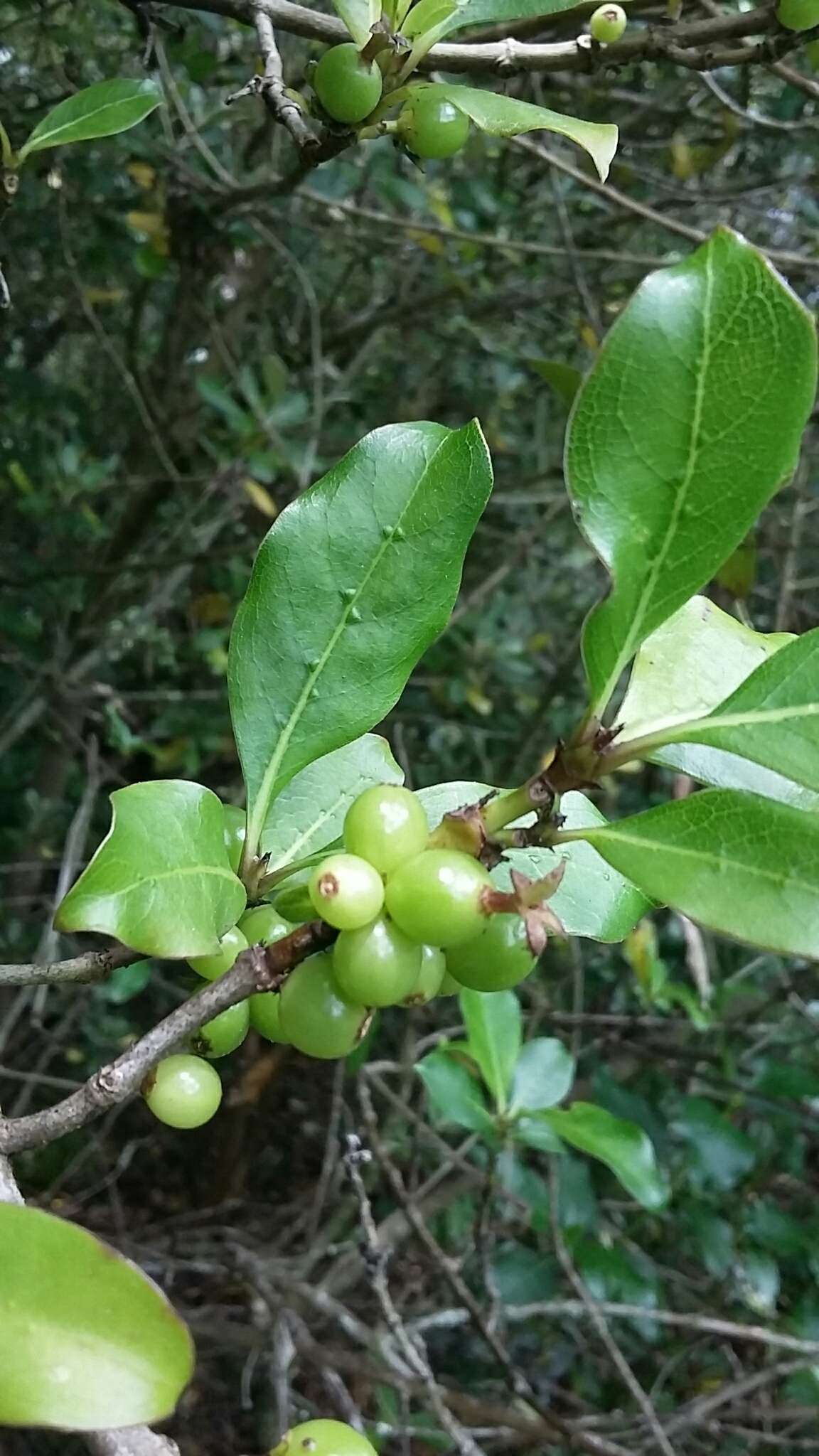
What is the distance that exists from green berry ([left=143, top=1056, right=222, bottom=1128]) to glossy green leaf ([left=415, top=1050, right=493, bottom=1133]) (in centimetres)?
89

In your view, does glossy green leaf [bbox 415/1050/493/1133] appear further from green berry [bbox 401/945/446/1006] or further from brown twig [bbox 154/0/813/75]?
brown twig [bbox 154/0/813/75]

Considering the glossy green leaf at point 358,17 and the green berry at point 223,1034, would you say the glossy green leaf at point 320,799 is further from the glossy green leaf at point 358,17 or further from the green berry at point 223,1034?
the glossy green leaf at point 358,17

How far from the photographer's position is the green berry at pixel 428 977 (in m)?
0.44

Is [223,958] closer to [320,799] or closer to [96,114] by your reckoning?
[320,799]

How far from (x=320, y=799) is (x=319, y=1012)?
0.48 feet

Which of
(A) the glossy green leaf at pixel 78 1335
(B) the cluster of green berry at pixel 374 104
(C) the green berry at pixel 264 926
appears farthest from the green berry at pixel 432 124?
(A) the glossy green leaf at pixel 78 1335

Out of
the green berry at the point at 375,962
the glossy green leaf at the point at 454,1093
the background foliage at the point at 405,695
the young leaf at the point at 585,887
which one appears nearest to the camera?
the green berry at the point at 375,962

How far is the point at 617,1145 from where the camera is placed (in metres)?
1.35

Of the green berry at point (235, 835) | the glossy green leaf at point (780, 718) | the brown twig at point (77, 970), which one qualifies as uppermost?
the glossy green leaf at point (780, 718)

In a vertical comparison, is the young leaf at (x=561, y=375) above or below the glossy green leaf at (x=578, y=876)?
below

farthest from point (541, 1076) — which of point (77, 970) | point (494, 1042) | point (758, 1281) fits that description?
point (77, 970)

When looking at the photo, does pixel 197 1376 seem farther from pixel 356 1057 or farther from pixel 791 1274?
pixel 791 1274

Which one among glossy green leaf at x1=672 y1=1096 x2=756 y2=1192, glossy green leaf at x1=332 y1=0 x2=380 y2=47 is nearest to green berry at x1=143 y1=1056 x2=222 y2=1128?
glossy green leaf at x1=332 y1=0 x2=380 y2=47

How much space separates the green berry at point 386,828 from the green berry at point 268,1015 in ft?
0.33
